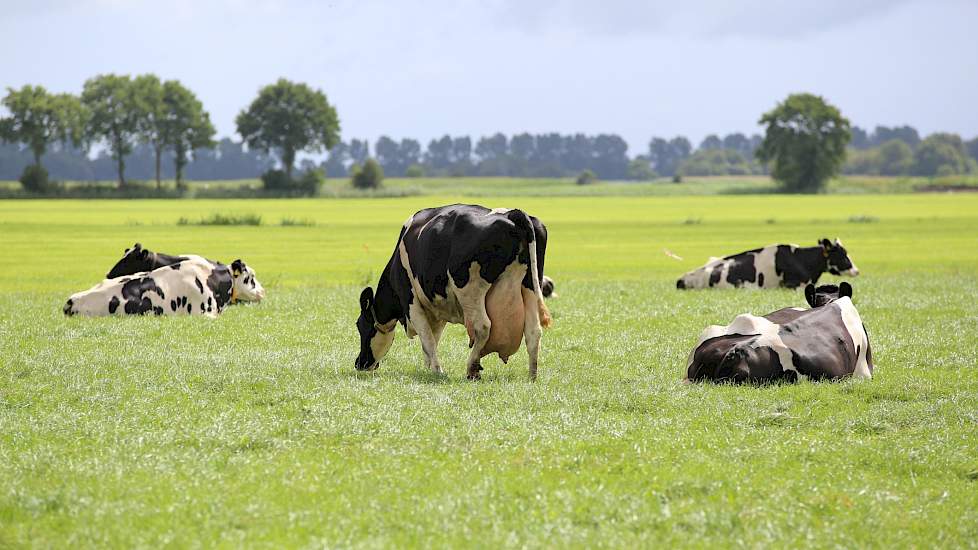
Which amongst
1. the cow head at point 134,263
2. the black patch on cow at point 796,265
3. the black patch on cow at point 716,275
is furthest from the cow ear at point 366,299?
the black patch on cow at point 796,265

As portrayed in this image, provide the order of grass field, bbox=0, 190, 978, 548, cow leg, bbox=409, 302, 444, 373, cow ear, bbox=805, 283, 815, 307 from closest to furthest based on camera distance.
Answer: grass field, bbox=0, 190, 978, 548, cow leg, bbox=409, 302, 444, 373, cow ear, bbox=805, 283, 815, 307

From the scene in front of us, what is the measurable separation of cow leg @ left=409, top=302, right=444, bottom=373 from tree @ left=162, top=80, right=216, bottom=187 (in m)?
148

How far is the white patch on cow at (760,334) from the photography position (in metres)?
13.5

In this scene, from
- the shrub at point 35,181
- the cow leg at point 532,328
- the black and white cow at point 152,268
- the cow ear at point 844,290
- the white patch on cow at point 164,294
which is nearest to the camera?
the cow leg at point 532,328

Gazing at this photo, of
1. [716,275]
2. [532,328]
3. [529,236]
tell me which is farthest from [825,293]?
[716,275]

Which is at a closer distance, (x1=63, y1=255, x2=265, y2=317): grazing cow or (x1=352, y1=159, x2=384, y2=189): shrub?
(x1=63, y1=255, x2=265, y2=317): grazing cow

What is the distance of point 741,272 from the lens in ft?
97.1

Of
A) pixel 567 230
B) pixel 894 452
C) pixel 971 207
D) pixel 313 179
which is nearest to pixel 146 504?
pixel 894 452

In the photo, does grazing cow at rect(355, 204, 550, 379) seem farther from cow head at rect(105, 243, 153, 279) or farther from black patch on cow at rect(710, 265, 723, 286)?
black patch on cow at rect(710, 265, 723, 286)

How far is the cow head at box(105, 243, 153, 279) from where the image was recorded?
83.6ft

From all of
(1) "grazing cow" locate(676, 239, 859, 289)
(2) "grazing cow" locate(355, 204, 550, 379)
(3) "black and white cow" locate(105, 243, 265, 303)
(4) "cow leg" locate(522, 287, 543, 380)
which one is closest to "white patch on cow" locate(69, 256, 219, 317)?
(3) "black and white cow" locate(105, 243, 265, 303)

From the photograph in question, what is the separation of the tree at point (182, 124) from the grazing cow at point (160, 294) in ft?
455

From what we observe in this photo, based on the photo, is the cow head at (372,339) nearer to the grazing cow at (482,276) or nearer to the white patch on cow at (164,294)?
the grazing cow at (482,276)

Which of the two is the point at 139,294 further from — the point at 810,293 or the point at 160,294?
the point at 810,293
